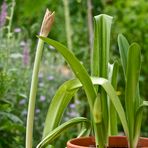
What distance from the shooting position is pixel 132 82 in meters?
1.19

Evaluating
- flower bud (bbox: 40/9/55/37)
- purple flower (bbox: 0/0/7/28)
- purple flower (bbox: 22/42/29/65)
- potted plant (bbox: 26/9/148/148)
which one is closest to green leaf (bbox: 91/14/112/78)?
potted plant (bbox: 26/9/148/148)

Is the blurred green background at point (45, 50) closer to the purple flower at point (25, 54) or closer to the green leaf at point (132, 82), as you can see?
the purple flower at point (25, 54)

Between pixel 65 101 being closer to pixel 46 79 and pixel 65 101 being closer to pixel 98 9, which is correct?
pixel 46 79

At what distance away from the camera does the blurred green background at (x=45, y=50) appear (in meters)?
1.90

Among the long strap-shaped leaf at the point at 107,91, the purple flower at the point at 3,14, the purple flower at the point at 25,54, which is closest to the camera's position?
the long strap-shaped leaf at the point at 107,91

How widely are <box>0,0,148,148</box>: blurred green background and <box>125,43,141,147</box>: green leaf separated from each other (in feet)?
1.84

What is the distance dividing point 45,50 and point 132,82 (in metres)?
1.59

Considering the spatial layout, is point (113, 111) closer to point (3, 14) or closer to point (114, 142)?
point (114, 142)

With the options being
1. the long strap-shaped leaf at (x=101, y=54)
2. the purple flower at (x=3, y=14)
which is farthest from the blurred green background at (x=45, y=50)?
the long strap-shaped leaf at (x=101, y=54)

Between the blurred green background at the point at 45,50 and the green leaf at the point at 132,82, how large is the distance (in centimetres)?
56

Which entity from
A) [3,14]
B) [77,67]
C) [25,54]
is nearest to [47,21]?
[77,67]

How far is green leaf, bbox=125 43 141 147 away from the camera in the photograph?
45.6 inches

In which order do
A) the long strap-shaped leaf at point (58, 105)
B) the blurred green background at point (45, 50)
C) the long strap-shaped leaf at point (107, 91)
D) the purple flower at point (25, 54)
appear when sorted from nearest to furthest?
the long strap-shaped leaf at point (107, 91)
the long strap-shaped leaf at point (58, 105)
the blurred green background at point (45, 50)
the purple flower at point (25, 54)

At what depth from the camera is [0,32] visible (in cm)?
205
